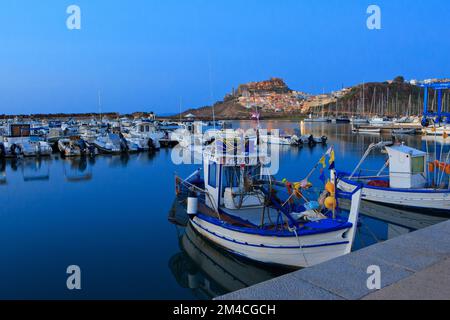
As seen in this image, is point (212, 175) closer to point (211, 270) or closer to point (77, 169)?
point (211, 270)

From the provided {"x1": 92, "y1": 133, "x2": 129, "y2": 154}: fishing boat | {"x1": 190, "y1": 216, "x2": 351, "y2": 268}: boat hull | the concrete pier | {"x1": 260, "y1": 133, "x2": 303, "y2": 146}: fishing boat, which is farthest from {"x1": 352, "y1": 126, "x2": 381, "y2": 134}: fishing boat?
the concrete pier

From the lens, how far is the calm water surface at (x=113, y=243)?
8781 mm

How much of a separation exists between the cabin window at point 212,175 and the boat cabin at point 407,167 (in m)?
7.74

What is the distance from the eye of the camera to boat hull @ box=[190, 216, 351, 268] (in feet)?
26.7

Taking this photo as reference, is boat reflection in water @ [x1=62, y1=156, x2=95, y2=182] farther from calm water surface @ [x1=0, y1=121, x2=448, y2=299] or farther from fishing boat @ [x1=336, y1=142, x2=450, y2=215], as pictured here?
fishing boat @ [x1=336, y1=142, x2=450, y2=215]

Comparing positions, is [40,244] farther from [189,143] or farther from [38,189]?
[189,143]

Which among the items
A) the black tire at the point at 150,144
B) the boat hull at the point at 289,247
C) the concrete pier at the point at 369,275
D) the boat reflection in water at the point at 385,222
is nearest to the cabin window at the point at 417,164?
the boat reflection in water at the point at 385,222

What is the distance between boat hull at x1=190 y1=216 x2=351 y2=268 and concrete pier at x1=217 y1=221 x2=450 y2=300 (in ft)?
11.6

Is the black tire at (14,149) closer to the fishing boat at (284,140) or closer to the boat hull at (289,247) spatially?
the fishing boat at (284,140)

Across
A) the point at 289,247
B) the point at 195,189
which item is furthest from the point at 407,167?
the point at 289,247

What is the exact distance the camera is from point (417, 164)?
49.1 feet

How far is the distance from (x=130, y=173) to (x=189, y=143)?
53.5ft

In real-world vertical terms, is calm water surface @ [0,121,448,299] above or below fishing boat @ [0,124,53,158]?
below
